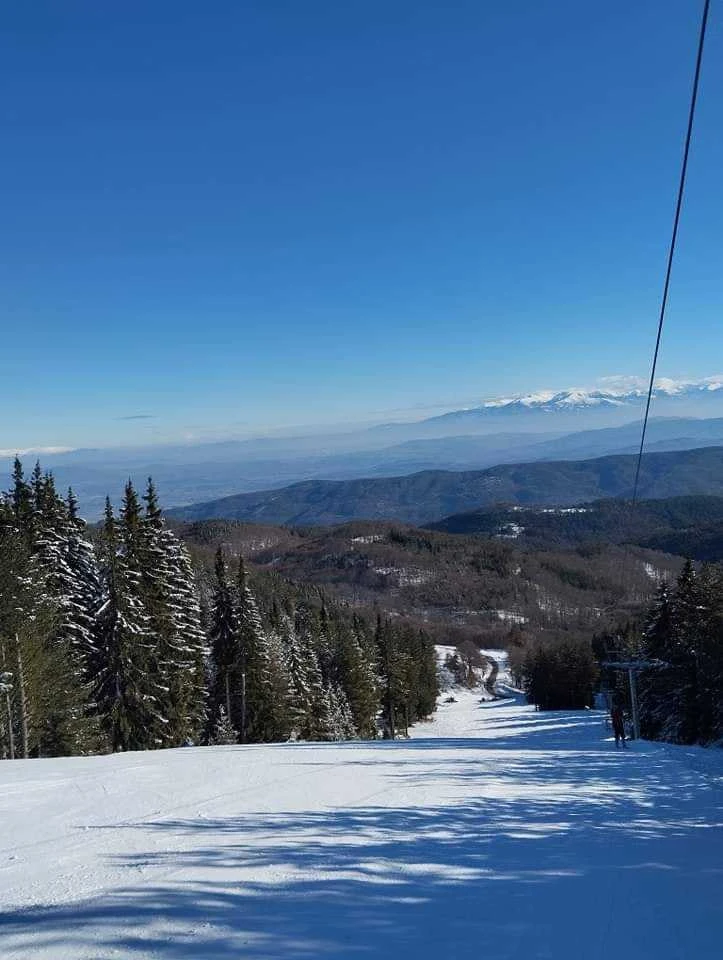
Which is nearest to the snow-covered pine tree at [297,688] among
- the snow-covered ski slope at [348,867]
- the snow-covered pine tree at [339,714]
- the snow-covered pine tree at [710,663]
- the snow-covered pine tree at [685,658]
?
the snow-covered pine tree at [339,714]

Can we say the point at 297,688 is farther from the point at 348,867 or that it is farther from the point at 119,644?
the point at 348,867

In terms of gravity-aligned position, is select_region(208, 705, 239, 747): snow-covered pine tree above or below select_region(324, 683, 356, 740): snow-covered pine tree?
above

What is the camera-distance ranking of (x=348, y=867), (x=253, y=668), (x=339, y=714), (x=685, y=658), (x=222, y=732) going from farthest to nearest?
(x=339, y=714) < (x=685, y=658) < (x=253, y=668) < (x=222, y=732) < (x=348, y=867)

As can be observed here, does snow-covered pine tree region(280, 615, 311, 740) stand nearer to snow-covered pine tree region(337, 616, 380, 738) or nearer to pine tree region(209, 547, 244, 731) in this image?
pine tree region(209, 547, 244, 731)

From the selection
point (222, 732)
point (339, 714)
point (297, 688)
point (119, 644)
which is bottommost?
point (339, 714)

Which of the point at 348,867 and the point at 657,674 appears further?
the point at 657,674

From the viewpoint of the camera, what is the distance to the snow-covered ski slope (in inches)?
211

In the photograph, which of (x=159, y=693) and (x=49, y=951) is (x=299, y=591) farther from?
(x=49, y=951)

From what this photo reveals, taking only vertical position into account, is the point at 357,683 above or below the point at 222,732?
below

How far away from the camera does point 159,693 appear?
91.0ft

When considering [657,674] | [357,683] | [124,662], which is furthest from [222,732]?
[657,674]

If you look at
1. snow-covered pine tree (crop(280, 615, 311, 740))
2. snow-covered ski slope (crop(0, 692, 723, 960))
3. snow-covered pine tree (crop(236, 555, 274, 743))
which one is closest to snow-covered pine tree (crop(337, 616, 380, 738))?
snow-covered pine tree (crop(280, 615, 311, 740))

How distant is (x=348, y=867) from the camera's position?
7051mm

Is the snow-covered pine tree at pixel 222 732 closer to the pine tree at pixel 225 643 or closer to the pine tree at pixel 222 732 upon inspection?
the pine tree at pixel 222 732
